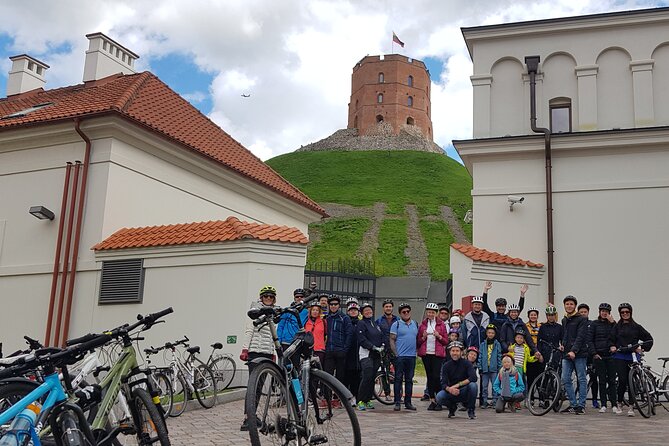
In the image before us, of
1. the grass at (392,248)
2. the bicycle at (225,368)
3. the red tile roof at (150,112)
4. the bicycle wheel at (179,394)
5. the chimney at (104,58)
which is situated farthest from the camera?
the grass at (392,248)

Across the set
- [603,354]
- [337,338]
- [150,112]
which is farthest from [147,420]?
[150,112]

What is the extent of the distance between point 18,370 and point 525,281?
12968 millimetres

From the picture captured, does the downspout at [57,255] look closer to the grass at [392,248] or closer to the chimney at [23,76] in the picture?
the chimney at [23,76]

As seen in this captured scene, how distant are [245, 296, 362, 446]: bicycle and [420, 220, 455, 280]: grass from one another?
4232 centimetres

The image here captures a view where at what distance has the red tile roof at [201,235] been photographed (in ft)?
46.3

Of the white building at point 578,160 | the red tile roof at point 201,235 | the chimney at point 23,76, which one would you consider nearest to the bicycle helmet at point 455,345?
the white building at point 578,160

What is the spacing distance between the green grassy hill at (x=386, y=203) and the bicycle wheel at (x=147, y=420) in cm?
4435

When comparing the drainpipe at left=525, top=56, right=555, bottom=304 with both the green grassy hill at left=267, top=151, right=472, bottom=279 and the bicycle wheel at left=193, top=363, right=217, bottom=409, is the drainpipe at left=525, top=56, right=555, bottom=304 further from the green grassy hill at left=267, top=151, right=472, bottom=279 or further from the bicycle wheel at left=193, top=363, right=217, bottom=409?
the green grassy hill at left=267, top=151, right=472, bottom=279

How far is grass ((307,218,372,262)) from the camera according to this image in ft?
181

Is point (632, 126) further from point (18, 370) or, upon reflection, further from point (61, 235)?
point (18, 370)

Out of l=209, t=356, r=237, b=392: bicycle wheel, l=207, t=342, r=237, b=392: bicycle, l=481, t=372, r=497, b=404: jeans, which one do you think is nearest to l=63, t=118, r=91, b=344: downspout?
l=207, t=342, r=237, b=392: bicycle

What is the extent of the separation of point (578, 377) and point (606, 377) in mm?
562

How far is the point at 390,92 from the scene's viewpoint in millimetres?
95250

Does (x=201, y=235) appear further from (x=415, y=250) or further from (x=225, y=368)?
(x=415, y=250)
